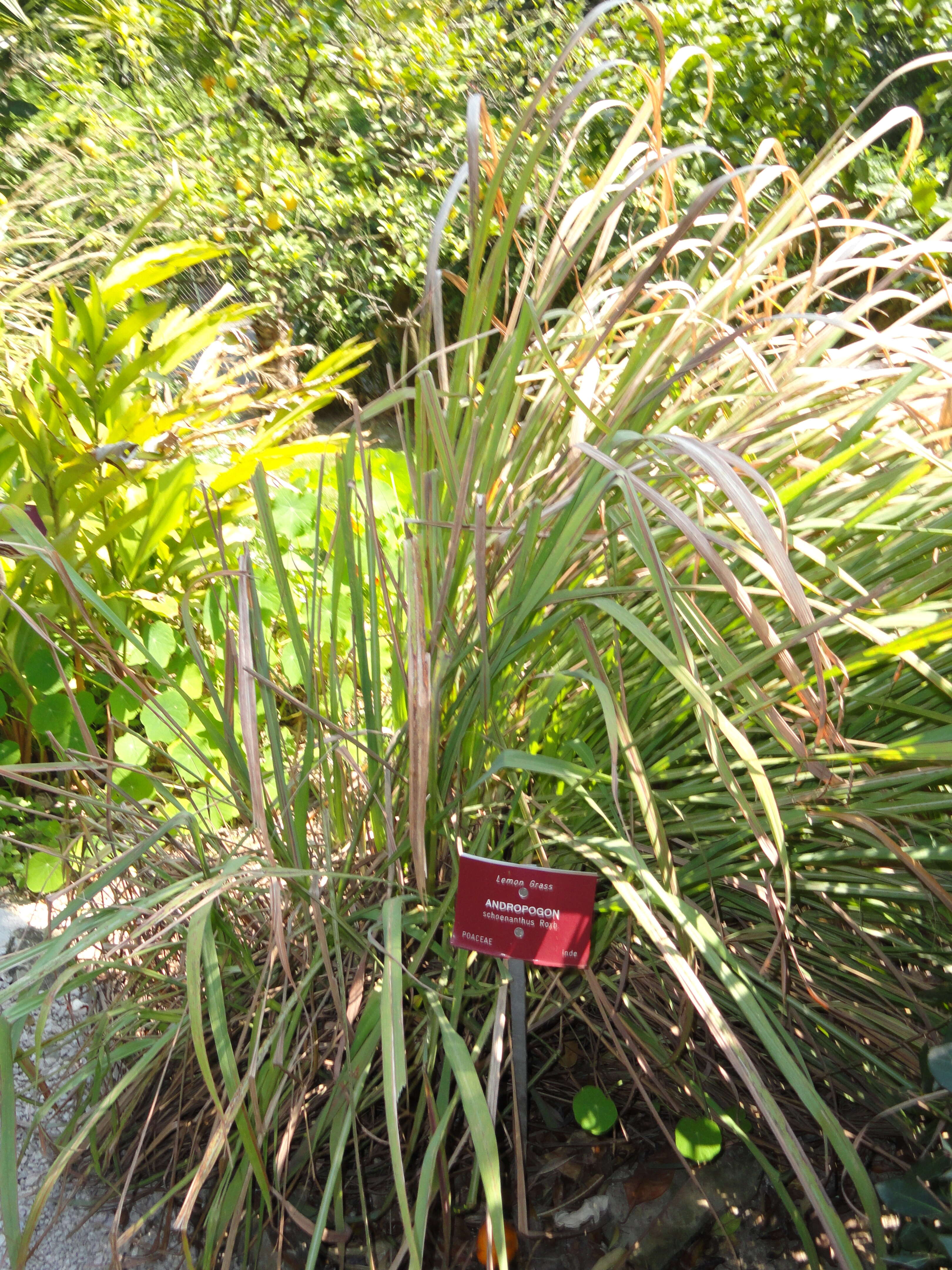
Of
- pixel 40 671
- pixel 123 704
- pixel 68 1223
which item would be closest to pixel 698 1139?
pixel 68 1223

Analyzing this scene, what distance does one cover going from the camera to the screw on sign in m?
1.04

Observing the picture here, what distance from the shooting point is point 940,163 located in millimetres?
3031

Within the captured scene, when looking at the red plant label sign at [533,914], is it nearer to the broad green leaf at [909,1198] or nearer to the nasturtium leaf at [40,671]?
the broad green leaf at [909,1198]

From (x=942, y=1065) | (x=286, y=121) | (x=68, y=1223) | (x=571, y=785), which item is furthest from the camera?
(x=286, y=121)

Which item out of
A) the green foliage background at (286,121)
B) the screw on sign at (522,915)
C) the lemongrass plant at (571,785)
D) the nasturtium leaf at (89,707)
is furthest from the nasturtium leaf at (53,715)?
the green foliage background at (286,121)

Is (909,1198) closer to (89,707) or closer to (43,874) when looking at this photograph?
(43,874)

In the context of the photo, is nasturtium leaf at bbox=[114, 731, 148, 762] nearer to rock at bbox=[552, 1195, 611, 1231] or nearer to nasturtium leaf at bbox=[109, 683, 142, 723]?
nasturtium leaf at bbox=[109, 683, 142, 723]

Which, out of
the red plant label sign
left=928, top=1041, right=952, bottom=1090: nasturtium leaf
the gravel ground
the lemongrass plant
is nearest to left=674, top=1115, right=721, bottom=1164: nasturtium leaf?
the lemongrass plant

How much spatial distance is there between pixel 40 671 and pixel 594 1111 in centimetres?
126

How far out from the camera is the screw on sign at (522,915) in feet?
3.42

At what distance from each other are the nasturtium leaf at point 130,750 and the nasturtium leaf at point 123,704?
35 millimetres

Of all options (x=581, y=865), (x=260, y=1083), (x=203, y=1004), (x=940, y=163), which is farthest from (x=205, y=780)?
(x=940, y=163)

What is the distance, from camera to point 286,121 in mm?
4656

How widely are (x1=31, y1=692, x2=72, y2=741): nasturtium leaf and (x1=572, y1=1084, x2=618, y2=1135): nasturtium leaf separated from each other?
44.5 inches
